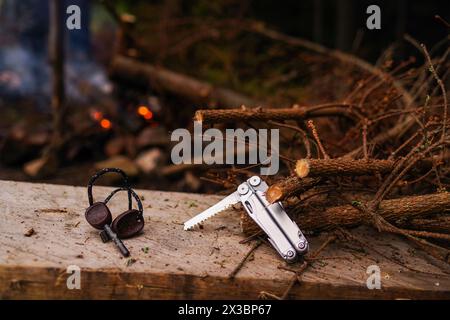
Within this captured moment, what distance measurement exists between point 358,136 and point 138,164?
2.89 meters

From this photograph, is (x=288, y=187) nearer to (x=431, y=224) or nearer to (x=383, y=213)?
(x=383, y=213)

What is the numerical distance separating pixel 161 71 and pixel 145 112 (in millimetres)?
633

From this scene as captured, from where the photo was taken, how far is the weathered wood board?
2.42 m

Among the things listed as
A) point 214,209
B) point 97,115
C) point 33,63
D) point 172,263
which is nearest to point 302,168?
point 214,209

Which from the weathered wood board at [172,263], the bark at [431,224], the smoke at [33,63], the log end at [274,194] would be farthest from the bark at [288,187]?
the smoke at [33,63]

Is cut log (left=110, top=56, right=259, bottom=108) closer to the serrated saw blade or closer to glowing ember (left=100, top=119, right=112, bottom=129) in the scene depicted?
glowing ember (left=100, top=119, right=112, bottom=129)

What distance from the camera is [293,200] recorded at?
326 centimetres

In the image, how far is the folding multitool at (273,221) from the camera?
2.65m

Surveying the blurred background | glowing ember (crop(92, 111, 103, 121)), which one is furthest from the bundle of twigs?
glowing ember (crop(92, 111, 103, 121))

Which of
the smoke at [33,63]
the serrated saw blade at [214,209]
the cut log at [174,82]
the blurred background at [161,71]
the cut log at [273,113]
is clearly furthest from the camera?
the smoke at [33,63]

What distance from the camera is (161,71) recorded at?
22.6ft

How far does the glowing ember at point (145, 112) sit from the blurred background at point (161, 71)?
13 millimetres

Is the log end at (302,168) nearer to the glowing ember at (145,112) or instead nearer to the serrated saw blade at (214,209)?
the serrated saw blade at (214,209)
